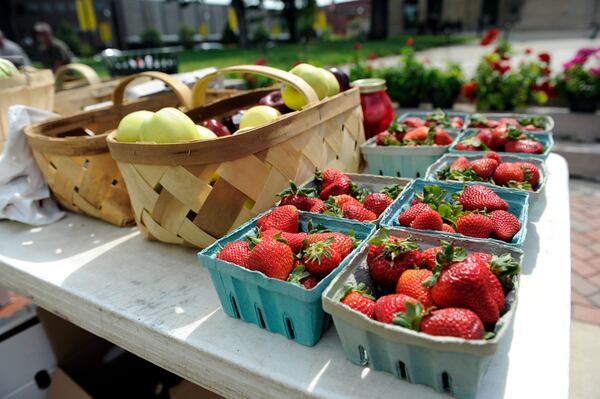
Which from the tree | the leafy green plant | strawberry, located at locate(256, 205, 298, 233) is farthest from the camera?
the leafy green plant

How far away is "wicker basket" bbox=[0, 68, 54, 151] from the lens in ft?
5.02

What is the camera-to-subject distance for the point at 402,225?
36.6 inches

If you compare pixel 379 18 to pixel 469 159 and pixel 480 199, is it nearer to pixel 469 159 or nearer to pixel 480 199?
pixel 469 159

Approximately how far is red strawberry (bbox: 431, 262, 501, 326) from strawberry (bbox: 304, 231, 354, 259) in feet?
0.64

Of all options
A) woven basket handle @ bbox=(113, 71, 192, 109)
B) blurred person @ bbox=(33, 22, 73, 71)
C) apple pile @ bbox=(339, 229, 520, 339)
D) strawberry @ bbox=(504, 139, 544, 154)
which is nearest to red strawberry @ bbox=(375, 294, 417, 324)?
apple pile @ bbox=(339, 229, 520, 339)

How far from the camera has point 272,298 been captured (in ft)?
2.54

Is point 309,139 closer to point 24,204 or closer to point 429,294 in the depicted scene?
point 429,294

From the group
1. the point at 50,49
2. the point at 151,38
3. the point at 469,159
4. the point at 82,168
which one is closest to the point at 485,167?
the point at 469,159

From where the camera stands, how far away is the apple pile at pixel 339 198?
98cm

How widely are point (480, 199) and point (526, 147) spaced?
0.46 m

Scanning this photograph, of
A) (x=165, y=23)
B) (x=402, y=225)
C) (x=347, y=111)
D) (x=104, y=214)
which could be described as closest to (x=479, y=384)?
(x=402, y=225)

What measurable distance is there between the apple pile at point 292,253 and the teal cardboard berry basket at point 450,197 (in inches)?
5.0

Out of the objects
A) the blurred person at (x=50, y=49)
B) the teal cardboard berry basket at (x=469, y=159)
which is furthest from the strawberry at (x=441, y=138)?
the blurred person at (x=50, y=49)

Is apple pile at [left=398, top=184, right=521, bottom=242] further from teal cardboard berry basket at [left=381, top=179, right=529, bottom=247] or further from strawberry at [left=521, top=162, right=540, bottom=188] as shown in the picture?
strawberry at [left=521, top=162, right=540, bottom=188]
